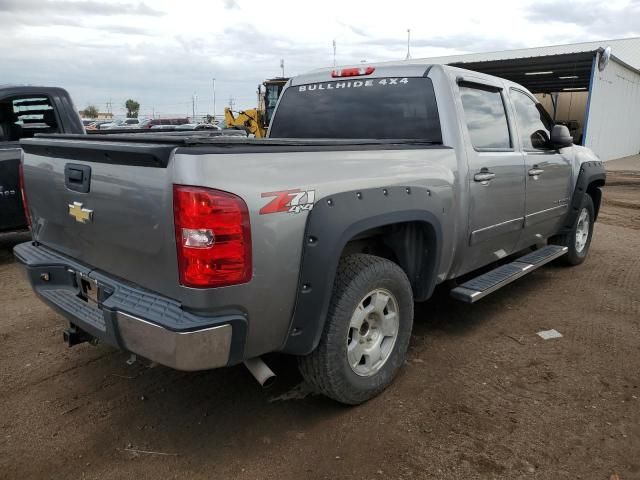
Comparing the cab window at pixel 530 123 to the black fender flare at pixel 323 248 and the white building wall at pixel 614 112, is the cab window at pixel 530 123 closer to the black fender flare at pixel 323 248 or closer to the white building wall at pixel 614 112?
the black fender flare at pixel 323 248

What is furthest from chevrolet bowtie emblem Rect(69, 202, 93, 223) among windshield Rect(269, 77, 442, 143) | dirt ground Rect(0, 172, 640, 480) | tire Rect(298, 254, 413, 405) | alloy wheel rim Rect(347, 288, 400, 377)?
windshield Rect(269, 77, 442, 143)

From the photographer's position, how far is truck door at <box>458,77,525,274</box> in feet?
12.0

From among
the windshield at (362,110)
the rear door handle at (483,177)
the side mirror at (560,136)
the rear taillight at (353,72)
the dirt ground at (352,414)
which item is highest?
the rear taillight at (353,72)

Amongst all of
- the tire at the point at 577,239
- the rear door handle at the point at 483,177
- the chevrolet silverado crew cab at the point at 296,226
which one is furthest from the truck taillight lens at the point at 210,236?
the tire at the point at 577,239

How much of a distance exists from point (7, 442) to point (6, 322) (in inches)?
74.8

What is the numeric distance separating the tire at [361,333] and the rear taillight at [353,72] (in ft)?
5.80

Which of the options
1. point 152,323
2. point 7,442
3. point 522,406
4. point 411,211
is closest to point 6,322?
point 7,442

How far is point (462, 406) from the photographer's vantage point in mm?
2969

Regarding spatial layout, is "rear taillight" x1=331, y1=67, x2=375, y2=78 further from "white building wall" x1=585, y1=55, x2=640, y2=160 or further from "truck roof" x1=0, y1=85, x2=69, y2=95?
"white building wall" x1=585, y1=55, x2=640, y2=160

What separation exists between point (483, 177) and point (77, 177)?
8.55ft

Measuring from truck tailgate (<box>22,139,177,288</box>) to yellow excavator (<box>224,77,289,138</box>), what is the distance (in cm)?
1494

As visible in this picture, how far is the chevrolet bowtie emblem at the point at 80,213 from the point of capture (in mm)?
2568

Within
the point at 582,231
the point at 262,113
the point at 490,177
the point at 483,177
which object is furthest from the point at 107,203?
the point at 262,113

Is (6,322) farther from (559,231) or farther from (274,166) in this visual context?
(559,231)
